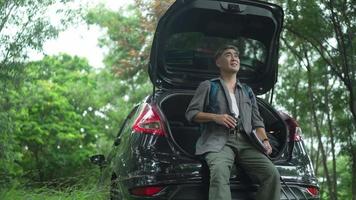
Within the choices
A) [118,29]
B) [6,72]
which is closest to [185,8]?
[6,72]

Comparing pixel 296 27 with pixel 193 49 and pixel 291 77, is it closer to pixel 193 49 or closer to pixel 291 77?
pixel 193 49

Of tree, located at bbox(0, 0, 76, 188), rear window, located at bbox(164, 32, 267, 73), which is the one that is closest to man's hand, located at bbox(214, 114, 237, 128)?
rear window, located at bbox(164, 32, 267, 73)

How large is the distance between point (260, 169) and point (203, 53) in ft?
4.93

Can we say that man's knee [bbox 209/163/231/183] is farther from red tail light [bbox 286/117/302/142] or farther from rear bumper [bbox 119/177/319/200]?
red tail light [bbox 286/117/302/142]

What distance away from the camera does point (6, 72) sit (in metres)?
8.40

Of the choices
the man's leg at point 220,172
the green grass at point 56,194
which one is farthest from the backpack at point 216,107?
the green grass at point 56,194

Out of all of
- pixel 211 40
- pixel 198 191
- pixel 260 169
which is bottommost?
pixel 198 191

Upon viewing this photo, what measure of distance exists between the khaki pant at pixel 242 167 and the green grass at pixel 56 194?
1.57 m

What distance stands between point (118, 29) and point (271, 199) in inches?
514

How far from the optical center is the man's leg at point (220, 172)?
312 cm

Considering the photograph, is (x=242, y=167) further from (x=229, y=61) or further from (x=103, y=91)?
(x=103, y=91)

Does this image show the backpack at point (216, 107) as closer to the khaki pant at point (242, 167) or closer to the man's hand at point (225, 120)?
the khaki pant at point (242, 167)

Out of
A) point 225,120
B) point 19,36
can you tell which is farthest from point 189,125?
point 19,36

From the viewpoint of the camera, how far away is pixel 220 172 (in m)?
3.20
